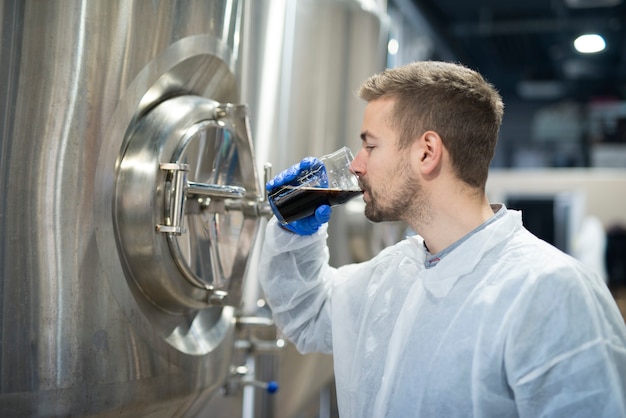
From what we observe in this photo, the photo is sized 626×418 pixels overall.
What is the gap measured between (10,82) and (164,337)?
60 cm

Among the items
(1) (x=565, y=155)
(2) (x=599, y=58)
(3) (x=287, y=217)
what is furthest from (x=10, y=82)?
(1) (x=565, y=155)

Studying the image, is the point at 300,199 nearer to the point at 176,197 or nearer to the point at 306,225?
the point at 306,225

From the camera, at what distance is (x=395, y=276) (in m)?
1.55

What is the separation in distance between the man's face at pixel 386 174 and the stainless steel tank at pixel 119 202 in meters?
0.27

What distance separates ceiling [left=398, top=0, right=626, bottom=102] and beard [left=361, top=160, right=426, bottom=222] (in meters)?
2.75

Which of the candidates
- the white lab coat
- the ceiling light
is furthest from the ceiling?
the white lab coat

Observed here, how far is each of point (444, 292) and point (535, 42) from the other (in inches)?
240

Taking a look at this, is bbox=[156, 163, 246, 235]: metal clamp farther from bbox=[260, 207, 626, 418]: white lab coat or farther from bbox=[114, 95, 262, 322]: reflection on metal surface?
bbox=[260, 207, 626, 418]: white lab coat

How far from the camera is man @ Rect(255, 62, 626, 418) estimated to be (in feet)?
3.99

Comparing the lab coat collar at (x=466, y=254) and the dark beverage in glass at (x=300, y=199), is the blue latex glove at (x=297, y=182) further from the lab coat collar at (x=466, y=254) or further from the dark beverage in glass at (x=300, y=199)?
the lab coat collar at (x=466, y=254)

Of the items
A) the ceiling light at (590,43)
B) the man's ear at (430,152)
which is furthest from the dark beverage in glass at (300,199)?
the ceiling light at (590,43)

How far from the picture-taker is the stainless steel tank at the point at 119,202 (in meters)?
1.18

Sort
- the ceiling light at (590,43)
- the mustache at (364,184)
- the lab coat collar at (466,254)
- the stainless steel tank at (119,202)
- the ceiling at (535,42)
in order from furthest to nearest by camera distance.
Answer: the ceiling light at (590,43)
the ceiling at (535,42)
the mustache at (364,184)
the lab coat collar at (466,254)
the stainless steel tank at (119,202)

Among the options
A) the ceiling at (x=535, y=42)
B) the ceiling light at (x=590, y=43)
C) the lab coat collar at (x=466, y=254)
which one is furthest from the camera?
the ceiling light at (x=590, y=43)
